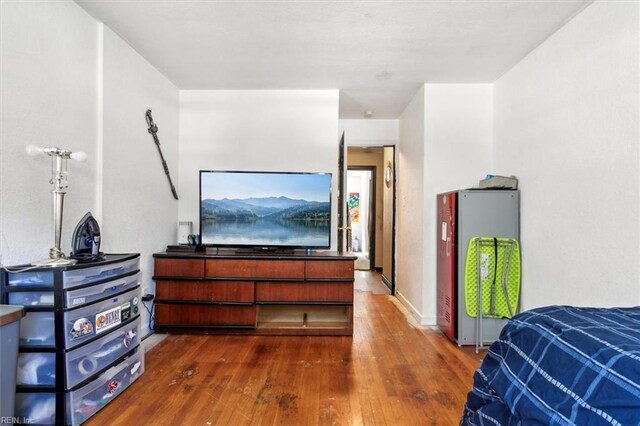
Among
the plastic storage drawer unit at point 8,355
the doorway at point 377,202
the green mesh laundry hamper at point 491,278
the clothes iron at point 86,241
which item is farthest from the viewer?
the doorway at point 377,202

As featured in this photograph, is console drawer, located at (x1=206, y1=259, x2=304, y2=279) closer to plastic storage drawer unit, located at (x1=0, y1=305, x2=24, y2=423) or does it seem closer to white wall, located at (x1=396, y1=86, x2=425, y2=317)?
white wall, located at (x1=396, y1=86, x2=425, y2=317)

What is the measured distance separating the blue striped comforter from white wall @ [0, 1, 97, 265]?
239 centimetres

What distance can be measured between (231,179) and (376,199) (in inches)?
145

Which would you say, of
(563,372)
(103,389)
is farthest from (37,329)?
(563,372)

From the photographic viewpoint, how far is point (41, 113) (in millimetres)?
1783

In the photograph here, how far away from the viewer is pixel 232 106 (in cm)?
339

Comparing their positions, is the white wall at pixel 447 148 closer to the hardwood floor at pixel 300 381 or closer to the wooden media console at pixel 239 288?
the hardwood floor at pixel 300 381

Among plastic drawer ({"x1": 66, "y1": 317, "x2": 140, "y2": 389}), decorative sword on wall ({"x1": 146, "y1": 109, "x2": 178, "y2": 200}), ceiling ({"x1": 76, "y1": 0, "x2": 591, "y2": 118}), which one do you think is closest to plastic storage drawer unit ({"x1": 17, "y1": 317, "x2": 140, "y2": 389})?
plastic drawer ({"x1": 66, "y1": 317, "x2": 140, "y2": 389})

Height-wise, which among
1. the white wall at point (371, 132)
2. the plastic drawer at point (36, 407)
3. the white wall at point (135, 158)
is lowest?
the plastic drawer at point (36, 407)

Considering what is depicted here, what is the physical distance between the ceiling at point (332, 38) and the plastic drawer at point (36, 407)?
2.37 metres

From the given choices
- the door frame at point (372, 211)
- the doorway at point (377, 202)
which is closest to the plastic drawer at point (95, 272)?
the doorway at point (377, 202)

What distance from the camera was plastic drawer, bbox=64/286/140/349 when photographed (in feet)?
5.12

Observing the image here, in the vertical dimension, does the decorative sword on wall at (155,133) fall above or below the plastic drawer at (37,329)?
above

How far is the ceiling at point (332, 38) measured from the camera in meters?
2.01
